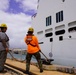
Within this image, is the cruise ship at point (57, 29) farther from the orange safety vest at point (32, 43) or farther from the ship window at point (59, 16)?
the orange safety vest at point (32, 43)

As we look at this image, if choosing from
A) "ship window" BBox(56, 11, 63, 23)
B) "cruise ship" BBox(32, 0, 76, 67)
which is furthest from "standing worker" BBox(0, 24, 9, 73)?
"ship window" BBox(56, 11, 63, 23)

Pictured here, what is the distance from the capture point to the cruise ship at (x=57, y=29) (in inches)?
680

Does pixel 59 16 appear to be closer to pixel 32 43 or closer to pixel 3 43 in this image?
pixel 32 43

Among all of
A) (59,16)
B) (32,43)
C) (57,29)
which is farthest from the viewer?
(57,29)

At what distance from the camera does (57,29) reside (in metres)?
20.5

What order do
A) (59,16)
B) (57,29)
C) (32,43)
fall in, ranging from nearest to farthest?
(32,43) → (59,16) → (57,29)

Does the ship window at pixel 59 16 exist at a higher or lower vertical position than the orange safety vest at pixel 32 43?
higher

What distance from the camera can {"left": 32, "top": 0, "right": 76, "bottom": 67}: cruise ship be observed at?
680 inches

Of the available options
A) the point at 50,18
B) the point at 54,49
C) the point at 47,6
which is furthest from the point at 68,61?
the point at 47,6

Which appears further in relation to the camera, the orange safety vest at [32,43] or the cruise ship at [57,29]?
the cruise ship at [57,29]

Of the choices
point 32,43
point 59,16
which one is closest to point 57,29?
point 59,16

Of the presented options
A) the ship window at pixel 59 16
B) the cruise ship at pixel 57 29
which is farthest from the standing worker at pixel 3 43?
the ship window at pixel 59 16

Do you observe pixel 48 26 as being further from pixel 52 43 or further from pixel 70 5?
pixel 70 5

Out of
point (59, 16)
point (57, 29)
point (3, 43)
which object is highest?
point (59, 16)
